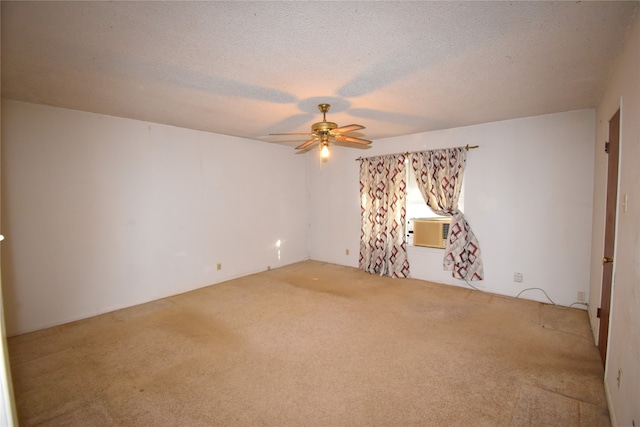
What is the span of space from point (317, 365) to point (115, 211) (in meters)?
3.05

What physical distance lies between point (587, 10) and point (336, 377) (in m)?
2.80

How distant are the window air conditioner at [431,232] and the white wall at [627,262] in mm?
2516

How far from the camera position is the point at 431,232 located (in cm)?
467

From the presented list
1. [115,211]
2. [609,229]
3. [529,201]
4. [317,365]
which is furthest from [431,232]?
[115,211]

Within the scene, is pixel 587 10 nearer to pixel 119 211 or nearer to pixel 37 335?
pixel 119 211

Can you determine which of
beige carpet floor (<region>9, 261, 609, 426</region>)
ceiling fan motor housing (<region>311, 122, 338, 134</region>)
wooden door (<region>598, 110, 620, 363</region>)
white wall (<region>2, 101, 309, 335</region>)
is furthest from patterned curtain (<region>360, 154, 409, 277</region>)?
wooden door (<region>598, 110, 620, 363</region>)

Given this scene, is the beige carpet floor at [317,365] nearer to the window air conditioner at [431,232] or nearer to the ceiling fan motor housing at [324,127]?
the window air conditioner at [431,232]

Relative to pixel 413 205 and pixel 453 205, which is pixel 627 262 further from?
pixel 413 205

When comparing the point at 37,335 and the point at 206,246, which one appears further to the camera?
the point at 206,246

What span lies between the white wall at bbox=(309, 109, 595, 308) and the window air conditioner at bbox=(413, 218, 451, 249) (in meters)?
0.13

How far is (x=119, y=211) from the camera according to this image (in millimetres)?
3707

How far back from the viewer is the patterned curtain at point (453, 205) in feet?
14.0

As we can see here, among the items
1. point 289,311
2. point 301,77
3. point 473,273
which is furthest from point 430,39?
point 473,273

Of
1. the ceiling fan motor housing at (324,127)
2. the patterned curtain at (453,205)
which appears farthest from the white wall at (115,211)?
the patterned curtain at (453,205)
